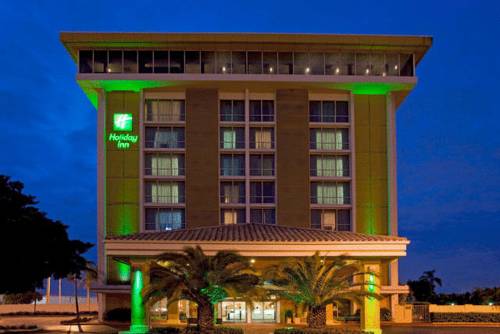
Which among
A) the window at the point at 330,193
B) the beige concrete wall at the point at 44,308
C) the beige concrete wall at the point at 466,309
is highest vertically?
the window at the point at 330,193

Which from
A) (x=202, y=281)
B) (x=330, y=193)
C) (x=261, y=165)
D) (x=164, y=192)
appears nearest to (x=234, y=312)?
(x=164, y=192)

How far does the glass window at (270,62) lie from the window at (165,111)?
8814 mm

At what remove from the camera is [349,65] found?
230 ft

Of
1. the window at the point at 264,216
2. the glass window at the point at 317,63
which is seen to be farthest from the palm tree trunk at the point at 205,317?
the glass window at the point at 317,63

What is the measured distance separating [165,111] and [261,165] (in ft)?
35.1

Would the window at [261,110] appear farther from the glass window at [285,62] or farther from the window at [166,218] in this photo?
the window at [166,218]

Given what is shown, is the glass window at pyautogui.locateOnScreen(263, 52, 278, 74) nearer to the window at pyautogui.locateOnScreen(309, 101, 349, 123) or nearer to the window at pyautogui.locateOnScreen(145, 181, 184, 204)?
the window at pyautogui.locateOnScreen(309, 101, 349, 123)

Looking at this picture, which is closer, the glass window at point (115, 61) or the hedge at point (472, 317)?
the hedge at point (472, 317)

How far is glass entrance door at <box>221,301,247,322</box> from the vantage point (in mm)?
58969

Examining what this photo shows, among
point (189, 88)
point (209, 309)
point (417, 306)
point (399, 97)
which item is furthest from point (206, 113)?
point (209, 309)

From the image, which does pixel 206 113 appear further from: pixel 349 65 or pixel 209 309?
pixel 209 309

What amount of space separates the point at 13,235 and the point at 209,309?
48.0 ft

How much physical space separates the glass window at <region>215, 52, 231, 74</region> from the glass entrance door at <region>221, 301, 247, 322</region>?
73.8 ft

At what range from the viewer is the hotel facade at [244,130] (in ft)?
225
